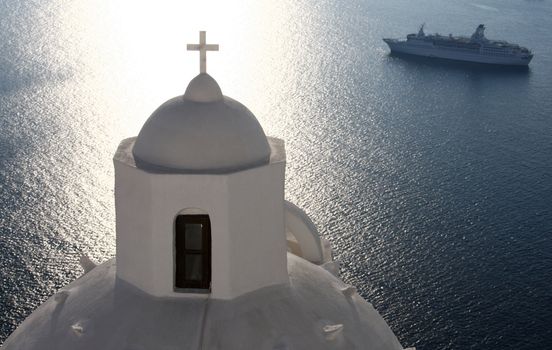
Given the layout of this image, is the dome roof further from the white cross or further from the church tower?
the white cross

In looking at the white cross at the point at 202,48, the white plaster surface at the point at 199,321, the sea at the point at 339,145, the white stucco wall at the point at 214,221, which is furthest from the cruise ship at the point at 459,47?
the white stucco wall at the point at 214,221

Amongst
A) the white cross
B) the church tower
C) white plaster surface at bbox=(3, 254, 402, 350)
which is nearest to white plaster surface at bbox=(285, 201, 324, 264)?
white plaster surface at bbox=(3, 254, 402, 350)

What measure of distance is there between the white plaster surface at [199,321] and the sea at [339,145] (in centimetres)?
2094

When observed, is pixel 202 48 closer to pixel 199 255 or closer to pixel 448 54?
pixel 199 255

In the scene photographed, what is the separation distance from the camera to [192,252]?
323 inches

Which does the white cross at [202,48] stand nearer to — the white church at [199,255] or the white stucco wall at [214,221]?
the white church at [199,255]

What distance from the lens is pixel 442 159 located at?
44.1 m

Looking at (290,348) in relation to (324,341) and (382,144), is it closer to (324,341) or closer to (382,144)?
(324,341)

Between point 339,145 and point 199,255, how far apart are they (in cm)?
3737

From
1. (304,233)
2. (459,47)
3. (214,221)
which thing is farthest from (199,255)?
(459,47)

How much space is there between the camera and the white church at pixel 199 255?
308 inches

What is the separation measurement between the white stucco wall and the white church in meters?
0.01

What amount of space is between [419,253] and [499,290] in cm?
386

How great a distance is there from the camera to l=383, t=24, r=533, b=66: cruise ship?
235ft
